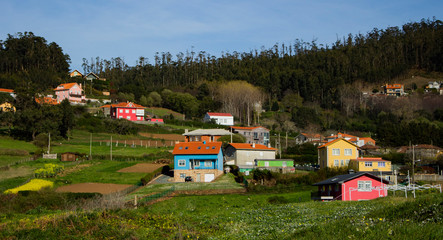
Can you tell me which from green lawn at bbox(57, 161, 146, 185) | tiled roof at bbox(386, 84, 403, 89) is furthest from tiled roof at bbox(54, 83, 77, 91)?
tiled roof at bbox(386, 84, 403, 89)

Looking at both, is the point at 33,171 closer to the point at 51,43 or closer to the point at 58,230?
the point at 58,230

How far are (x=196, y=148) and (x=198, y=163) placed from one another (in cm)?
204

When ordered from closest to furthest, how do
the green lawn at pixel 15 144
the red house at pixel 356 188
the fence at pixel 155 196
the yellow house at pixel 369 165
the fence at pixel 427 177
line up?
the fence at pixel 155 196 < the red house at pixel 356 188 < the fence at pixel 427 177 < the yellow house at pixel 369 165 < the green lawn at pixel 15 144

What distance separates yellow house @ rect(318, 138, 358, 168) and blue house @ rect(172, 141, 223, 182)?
50.8ft

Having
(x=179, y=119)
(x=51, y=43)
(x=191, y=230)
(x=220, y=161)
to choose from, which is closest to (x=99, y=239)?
(x=191, y=230)

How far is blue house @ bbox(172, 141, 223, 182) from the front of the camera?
5388 centimetres

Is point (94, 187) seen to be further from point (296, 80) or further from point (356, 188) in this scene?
point (296, 80)

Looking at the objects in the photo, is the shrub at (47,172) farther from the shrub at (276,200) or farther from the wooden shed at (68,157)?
the shrub at (276,200)

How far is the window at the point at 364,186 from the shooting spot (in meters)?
39.5

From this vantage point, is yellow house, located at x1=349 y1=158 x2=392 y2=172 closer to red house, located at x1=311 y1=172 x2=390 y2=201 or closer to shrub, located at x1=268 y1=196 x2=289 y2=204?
red house, located at x1=311 y1=172 x2=390 y2=201

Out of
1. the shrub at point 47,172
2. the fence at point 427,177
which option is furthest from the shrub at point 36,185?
the fence at point 427,177

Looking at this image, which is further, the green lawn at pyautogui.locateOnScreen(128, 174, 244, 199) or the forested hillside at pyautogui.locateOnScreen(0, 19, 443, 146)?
the forested hillside at pyautogui.locateOnScreen(0, 19, 443, 146)

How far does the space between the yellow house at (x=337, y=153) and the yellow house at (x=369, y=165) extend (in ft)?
6.42

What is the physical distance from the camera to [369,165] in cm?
6038
